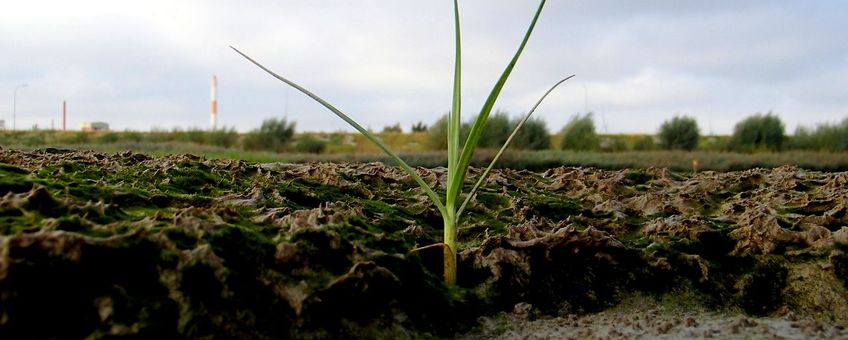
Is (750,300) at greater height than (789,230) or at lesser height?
lesser

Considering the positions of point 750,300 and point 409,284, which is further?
point 750,300

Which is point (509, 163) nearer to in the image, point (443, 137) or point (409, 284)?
point (443, 137)

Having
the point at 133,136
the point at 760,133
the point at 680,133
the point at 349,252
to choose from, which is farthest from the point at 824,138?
the point at 349,252

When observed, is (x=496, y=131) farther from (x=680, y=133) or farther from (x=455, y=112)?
(x=455, y=112)

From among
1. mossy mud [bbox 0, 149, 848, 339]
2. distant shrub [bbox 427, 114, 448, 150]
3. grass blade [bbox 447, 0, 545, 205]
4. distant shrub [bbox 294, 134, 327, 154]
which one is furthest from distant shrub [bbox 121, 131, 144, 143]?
grass blade [bbox 447, 0, 545, 205]

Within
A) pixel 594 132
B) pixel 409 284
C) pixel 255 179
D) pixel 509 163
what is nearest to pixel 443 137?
pixel 594 132

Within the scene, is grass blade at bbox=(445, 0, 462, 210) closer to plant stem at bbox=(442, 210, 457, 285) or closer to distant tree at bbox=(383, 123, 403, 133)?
plant stem at bbox=(442, 210, 457, 285)
